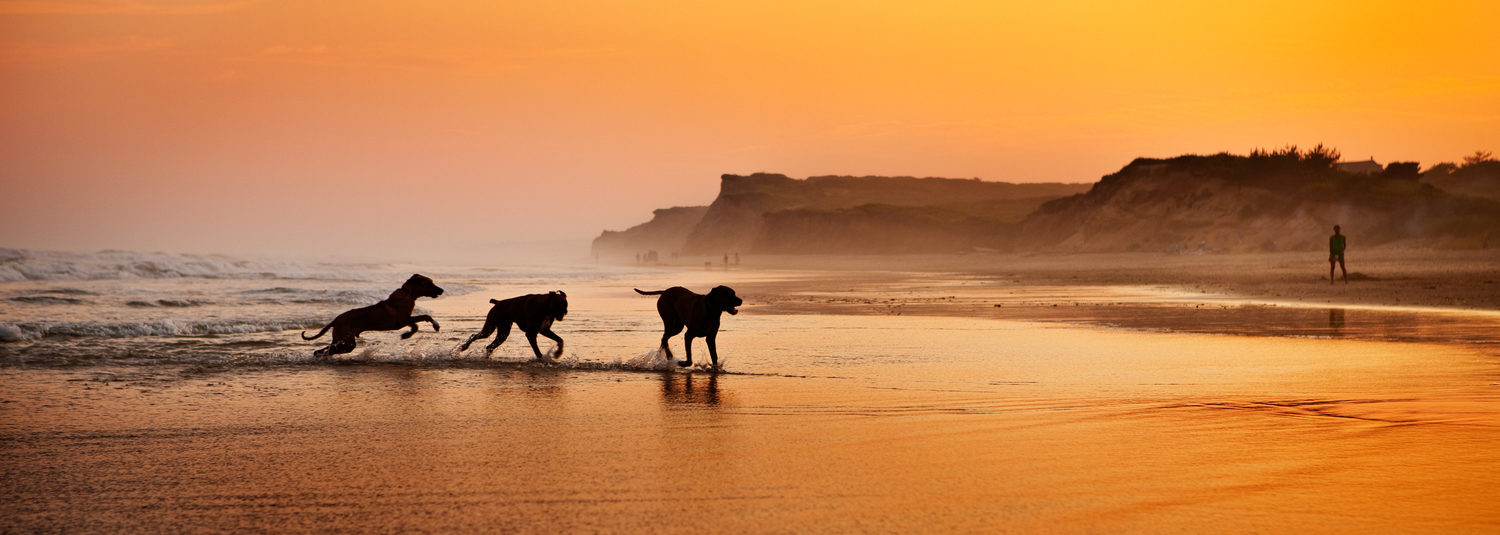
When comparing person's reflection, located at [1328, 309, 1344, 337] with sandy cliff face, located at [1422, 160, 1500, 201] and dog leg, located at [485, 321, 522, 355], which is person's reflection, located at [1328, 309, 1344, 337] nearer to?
dog leg, located at [485, 321, 522, 355]

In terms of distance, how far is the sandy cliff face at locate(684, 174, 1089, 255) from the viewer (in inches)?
4402

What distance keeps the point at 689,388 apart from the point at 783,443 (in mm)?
2549

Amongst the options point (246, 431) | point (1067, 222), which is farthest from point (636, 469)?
point (1067, 222)

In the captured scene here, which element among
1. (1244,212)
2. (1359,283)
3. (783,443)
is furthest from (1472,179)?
(783,443)

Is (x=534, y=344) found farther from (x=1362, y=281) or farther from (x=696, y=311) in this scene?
(x=1362, y=281)

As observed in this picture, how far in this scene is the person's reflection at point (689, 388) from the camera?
281 inches

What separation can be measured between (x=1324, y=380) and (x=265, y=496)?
7.54m

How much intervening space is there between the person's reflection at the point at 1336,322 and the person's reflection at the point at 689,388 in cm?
794

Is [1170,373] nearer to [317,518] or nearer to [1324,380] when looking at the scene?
[1324,380]

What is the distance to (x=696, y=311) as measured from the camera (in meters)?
9.09

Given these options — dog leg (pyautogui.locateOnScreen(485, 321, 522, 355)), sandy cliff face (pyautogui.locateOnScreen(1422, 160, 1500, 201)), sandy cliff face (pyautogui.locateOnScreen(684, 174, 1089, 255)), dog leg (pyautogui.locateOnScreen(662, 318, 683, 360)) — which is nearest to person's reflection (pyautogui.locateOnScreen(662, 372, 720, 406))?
dog leg (pyautogui.locateOnScreen(662, 318, 683, 360))

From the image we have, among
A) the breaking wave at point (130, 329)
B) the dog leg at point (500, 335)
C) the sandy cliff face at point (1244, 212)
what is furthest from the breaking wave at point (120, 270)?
the sandy cliff face at point (1244, 212)

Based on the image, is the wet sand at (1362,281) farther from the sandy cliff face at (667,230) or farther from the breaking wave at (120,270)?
the sandy cliff face at (667,230)

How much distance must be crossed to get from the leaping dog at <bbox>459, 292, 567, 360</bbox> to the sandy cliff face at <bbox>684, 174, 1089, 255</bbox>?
9176 centimetres
